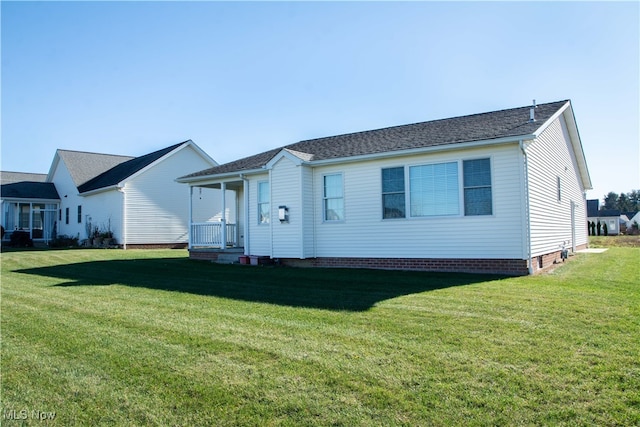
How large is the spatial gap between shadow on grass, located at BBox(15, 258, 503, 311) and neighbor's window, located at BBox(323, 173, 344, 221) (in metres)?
1.78

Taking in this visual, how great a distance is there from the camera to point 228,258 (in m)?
15.8

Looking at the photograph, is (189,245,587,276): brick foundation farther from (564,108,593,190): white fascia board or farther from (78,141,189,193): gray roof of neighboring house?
(78,141,189,193): gray roof of neighboring house

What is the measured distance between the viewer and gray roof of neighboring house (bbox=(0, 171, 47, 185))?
3364cm

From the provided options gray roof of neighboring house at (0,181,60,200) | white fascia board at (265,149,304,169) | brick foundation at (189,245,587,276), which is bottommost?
brick foundation at (189,245,587,276)

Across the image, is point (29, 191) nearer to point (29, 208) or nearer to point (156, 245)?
point (29, 208)

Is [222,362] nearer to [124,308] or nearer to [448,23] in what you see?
[124,308]

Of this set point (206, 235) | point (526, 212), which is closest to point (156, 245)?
point (206, 235)

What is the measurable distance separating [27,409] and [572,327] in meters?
5.75

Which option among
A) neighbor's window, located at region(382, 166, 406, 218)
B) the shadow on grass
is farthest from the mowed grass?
neighbor's window, located at region(382, 166, 406, 218)

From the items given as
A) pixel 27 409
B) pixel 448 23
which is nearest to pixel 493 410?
pixel 27 409

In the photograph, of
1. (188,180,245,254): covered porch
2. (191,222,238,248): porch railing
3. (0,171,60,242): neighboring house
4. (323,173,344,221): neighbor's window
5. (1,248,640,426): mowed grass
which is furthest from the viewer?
(0,171,60,242): neighboring house

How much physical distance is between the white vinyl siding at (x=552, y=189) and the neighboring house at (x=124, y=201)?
722 inches

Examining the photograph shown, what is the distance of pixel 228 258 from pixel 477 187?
28.8 ft

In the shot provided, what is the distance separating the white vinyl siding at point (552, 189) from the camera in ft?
37.9
